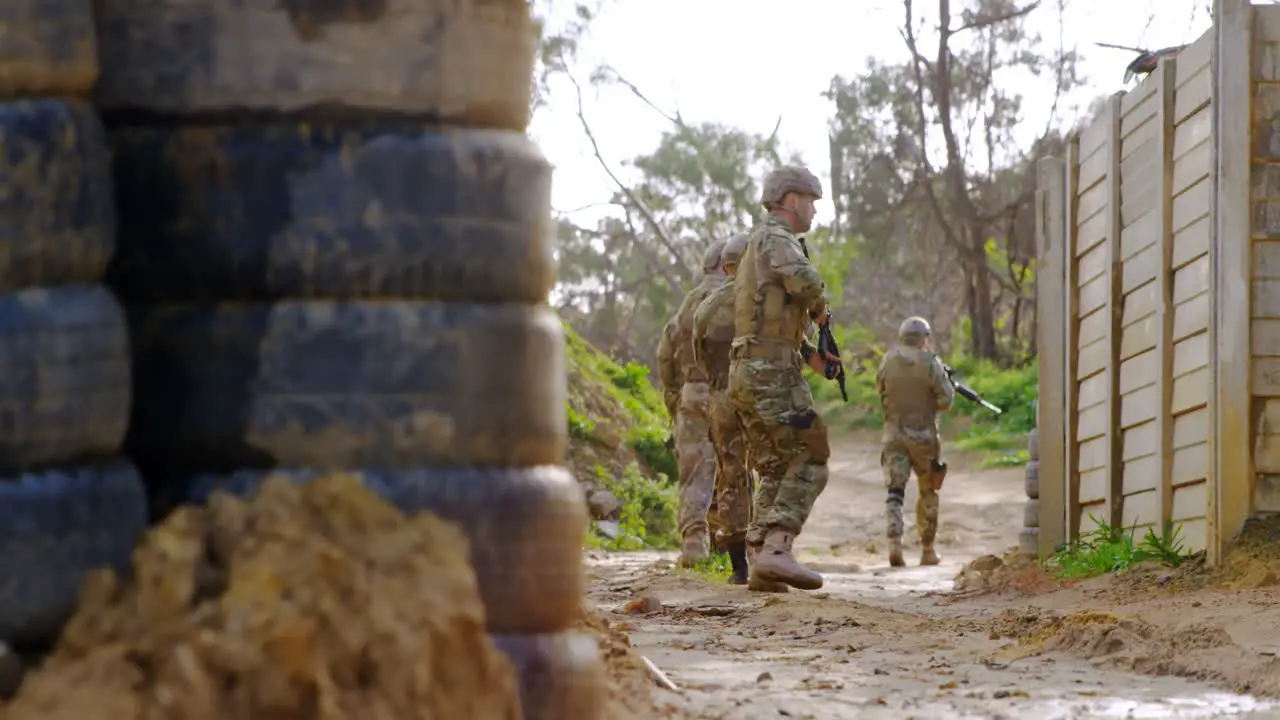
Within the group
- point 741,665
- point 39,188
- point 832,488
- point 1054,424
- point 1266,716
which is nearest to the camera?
point 39,188

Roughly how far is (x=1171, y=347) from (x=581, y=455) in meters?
8.31

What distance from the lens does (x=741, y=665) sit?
4.78 metres

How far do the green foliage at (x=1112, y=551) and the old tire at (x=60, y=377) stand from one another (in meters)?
6.91

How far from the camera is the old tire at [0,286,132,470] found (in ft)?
7.25

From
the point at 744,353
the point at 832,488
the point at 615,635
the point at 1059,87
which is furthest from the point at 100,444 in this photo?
the point at 1059,87

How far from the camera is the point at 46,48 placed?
231 cm

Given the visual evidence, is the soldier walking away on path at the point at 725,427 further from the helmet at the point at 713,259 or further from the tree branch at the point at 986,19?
the tree branch at the point at 986,19

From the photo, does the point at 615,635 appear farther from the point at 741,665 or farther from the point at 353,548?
the point at 353,548

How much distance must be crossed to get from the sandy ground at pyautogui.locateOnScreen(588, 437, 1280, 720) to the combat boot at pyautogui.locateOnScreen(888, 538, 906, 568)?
7.73 ft

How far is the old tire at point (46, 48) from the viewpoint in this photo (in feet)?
7.51

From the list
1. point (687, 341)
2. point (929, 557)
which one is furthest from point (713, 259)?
point (929, 557)

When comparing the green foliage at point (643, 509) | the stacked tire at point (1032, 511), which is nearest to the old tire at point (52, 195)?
the stacked tire at point (1032, 511)

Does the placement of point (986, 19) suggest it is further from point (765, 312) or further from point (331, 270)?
point (331, 270)

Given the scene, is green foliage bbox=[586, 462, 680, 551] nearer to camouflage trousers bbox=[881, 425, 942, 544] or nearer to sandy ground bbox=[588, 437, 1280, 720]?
camouflage trousers bbox=[881, 425, 942, 544]
